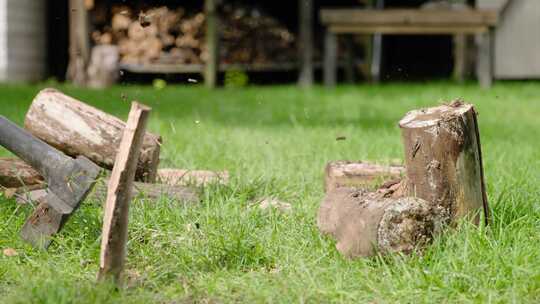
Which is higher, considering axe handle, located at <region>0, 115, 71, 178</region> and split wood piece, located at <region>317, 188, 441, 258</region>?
axe handle, located at <region>0, 115, 71, 178</region>

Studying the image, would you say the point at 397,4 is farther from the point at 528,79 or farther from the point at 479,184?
the point at 479,184

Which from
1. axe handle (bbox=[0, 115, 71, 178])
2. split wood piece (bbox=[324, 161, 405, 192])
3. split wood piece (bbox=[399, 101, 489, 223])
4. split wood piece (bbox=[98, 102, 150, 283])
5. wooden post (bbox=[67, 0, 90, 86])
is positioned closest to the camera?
split wood piece (bbox=[98, 102, 150, 283])

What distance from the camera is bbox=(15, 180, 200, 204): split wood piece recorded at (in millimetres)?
3650

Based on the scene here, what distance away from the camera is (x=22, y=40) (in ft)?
39.1

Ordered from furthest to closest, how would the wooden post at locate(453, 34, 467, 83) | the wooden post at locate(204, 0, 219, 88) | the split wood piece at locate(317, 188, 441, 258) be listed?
the wooden post at locate(453, 34, 467, 83) → the wooden post at locate(204, 0, 219, 88) → the split wood piece at locate(317, 188, 441, 258)

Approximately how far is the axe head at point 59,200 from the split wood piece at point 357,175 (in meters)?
1.18

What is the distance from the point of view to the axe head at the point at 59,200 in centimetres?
318

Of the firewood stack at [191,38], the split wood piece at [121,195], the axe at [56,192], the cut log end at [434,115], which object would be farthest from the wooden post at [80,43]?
the split wood piece at [121,195]

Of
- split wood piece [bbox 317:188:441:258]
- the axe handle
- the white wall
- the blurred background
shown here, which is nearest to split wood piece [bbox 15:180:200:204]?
the axe handle

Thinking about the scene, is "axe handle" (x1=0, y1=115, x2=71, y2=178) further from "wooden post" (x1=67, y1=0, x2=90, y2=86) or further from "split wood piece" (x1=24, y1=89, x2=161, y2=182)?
"wooden post" (x1=67, y1=0, x2=90, y2=86)

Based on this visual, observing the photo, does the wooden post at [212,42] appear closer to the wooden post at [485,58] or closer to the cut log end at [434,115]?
the wooden post at [485,58]

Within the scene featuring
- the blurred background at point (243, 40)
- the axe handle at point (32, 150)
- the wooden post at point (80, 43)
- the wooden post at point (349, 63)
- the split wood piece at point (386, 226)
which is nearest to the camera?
the split wood piece at point (386, 226)

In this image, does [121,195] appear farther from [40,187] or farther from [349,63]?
[349,63]

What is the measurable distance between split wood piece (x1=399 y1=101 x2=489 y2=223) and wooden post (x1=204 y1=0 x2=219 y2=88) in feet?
27.0
